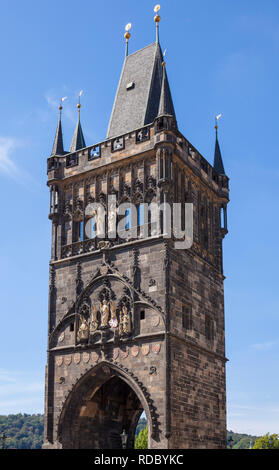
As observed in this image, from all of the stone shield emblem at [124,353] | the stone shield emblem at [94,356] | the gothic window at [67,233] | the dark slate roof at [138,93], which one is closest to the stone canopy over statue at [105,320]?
the stone shield emblem at [124,353]

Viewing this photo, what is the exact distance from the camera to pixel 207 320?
32.2 m

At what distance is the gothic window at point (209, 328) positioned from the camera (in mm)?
31916

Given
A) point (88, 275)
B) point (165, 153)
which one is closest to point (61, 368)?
point (88, 275)

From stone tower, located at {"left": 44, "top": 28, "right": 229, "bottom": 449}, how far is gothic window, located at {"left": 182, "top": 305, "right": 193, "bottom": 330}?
0.05 metres

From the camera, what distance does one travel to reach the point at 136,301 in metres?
29.0

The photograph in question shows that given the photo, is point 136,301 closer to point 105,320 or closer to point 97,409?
point 105,320

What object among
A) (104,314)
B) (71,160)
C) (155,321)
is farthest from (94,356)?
(71,160)

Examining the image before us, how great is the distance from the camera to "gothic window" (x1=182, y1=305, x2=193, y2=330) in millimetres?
29641

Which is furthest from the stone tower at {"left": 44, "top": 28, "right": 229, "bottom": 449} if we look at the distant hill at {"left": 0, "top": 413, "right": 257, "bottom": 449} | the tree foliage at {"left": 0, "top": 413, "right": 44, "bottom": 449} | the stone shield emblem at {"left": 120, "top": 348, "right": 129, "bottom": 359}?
the tree foliage at {"left": 0, "top": 413, "right": 44, "bottom": 449}

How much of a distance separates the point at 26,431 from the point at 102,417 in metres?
153

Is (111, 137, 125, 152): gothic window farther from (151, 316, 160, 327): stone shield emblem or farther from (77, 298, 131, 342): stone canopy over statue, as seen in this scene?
(151, 316, 160, 327): stone shield emblem
